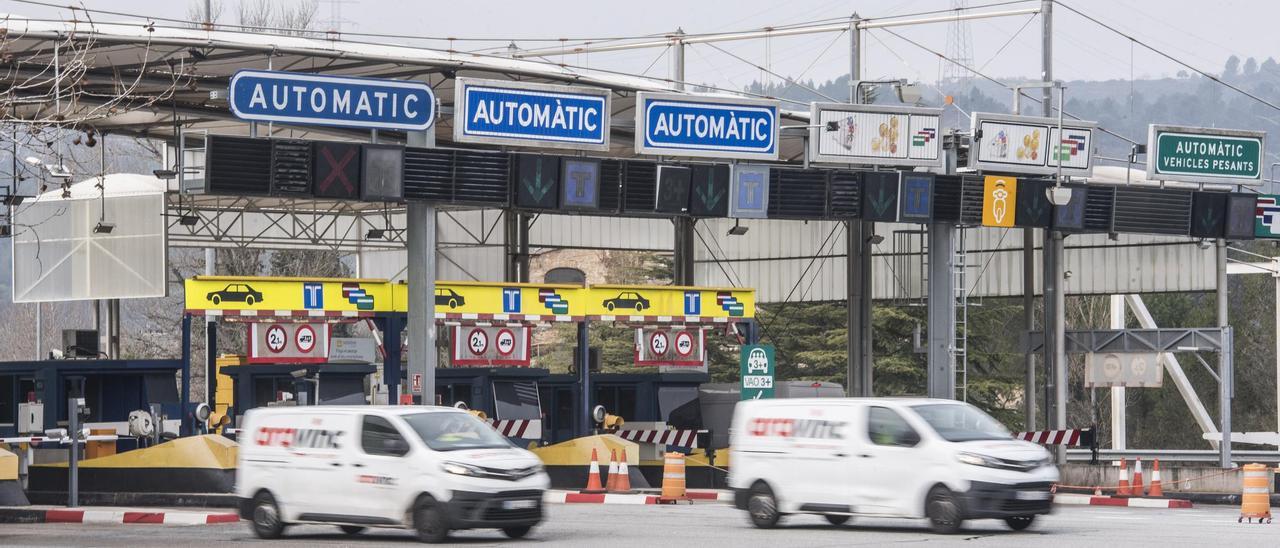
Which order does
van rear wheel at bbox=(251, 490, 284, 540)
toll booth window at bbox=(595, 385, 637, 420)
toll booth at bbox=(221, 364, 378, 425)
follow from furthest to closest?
toll booth window at bbox=(595, 385, 637, 420) → toll booth at bbox=(221, 364, 378, 425) → van rear wheel at bbox=(251, 490, 284, 540)

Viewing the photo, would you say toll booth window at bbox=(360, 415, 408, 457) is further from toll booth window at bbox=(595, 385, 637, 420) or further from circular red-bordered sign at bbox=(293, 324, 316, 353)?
toll booth window at bbox=(595, 385, 637, 420)

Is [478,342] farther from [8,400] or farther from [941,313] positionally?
[941,313]

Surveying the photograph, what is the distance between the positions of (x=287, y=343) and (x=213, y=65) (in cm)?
623

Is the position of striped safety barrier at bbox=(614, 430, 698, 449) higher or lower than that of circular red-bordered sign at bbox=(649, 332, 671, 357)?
lower

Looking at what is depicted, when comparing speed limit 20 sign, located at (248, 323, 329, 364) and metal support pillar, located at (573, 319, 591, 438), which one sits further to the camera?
metal support pillar, located at (573, 319, 591, 438)

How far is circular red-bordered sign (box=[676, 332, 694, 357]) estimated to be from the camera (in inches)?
1576

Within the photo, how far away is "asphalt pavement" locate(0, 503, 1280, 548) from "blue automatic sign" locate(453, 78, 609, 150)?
9867 millimetres

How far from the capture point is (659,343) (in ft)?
130

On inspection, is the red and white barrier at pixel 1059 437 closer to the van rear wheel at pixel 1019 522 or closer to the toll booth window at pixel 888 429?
the van rear wheel at pixel 1019 522

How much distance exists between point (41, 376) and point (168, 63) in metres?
6.50

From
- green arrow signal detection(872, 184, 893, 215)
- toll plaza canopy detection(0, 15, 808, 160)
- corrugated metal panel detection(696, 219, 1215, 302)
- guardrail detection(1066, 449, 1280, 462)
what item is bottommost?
guardrail detection(1066, 449, 1280, 462)

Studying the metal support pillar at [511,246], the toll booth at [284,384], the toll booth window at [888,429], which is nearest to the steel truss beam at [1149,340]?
the toll booth at [284,384]

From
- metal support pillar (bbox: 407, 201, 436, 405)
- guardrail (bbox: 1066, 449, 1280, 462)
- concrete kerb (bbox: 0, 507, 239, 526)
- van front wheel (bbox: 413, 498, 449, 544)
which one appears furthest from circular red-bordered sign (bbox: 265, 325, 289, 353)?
guardrail (bbox: 1066, 449, 1280, 462)

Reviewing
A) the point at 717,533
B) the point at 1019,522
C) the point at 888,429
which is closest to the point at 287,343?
the point at 717,533
